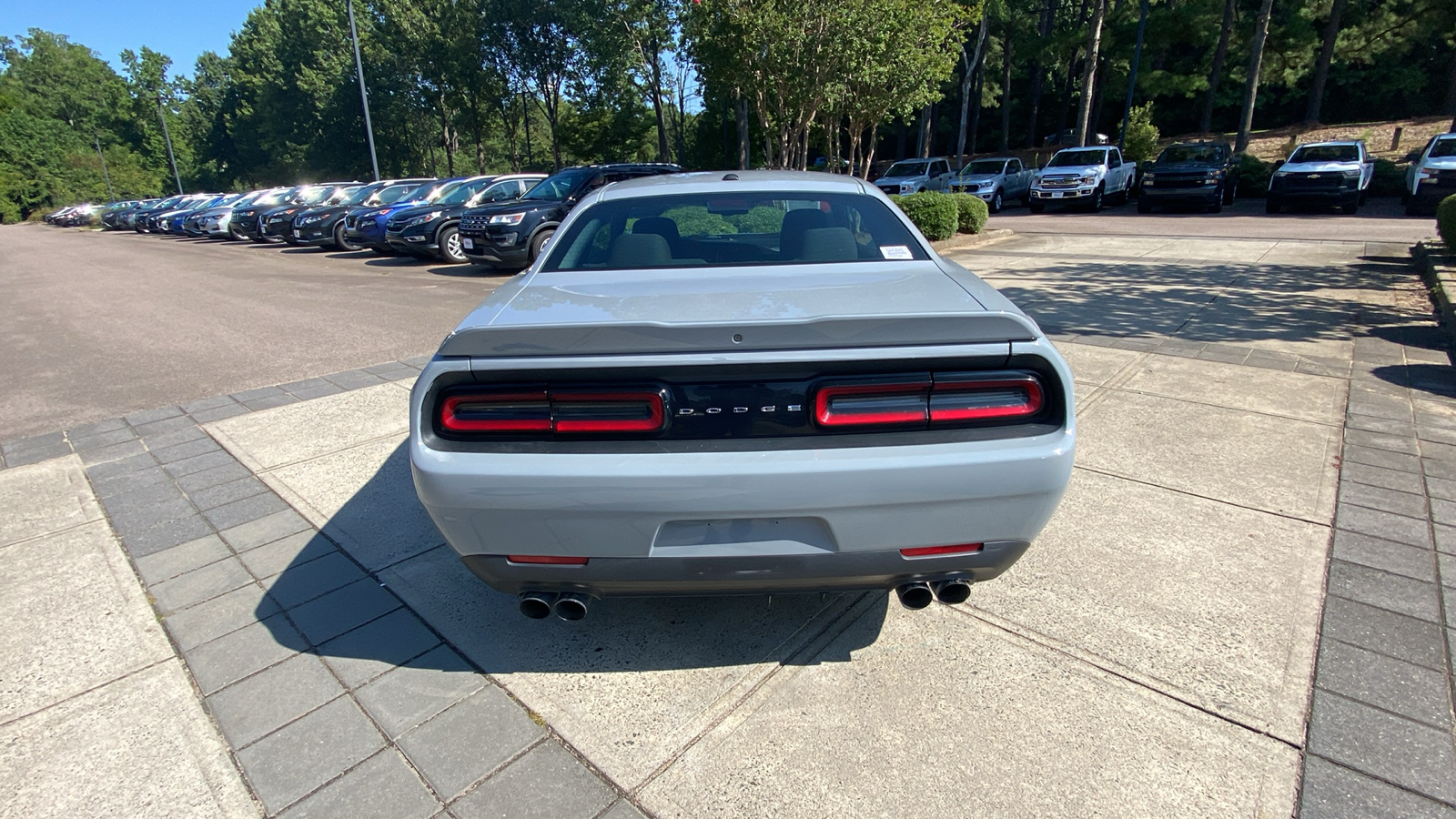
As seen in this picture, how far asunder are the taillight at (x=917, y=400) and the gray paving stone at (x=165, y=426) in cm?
512

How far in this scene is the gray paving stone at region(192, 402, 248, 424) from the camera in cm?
530

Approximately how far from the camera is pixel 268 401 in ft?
18.6

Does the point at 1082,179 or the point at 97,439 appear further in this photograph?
the point at 1082,179

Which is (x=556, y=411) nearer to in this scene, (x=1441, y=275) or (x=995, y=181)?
(x=1441, y=275)

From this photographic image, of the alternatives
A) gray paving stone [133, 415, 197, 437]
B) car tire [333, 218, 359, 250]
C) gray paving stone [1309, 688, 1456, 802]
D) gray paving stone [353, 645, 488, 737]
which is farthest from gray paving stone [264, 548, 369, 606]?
car tire [333, 218, 359, 250]

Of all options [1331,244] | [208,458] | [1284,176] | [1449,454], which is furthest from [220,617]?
[1284,176]

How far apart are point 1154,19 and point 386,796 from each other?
45382mm

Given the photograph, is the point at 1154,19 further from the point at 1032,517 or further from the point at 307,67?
the point at 307,67

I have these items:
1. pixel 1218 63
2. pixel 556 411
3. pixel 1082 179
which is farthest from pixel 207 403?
pixel 1218 63

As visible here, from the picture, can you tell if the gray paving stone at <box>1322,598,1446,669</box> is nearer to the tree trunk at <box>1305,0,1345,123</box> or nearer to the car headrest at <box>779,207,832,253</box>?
the car headrest at <box>779,207,832,253</box>

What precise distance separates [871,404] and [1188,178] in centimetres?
2077

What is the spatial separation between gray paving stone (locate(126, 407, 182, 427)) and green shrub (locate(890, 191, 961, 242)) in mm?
11407

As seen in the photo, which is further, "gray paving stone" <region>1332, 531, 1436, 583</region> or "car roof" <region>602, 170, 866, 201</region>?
"car roof" <region>602, 170, 866, 201</region>

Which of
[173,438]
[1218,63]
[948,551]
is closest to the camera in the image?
[948,551]
